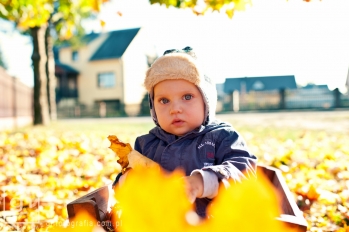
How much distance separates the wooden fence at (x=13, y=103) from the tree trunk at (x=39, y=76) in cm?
109

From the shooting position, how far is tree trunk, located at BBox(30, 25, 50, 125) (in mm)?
11422

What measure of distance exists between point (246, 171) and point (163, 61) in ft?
2.36

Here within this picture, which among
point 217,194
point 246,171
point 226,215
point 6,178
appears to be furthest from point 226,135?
point 6,178

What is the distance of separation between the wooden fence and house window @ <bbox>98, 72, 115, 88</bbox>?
15133 mm

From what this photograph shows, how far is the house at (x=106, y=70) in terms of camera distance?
102 ft

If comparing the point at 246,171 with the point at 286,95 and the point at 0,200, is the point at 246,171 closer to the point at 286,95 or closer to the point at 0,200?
the point at 0,200

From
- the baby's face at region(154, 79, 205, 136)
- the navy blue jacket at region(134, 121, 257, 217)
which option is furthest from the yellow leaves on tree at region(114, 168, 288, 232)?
the baby's face at region(154, 79, 205, 136)

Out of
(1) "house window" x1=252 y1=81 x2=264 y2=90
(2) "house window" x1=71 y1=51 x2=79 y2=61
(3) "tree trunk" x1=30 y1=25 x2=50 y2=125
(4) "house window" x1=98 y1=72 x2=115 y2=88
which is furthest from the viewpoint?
(1) "house window" x1=252 y1=81 x2=264 y2=90

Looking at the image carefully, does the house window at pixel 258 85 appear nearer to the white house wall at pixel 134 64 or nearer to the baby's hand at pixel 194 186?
the white house wall at pixel 134 64

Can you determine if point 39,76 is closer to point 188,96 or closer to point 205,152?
point 188,96

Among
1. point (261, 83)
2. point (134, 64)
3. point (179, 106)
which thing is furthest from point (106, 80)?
point (179, 106)

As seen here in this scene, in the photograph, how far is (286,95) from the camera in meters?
28.4

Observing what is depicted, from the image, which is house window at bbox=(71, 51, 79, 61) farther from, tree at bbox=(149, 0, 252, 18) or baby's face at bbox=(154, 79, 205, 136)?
baby's face at bbox=(154, 79, 205, 136)

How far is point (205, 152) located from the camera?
6.48 feet
